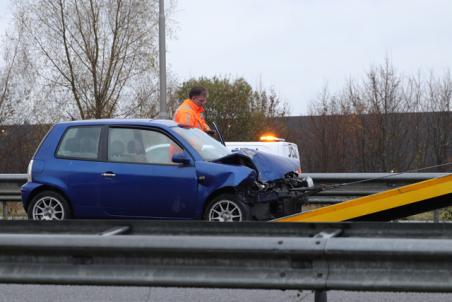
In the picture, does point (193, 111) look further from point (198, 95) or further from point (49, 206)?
point (49, 206)

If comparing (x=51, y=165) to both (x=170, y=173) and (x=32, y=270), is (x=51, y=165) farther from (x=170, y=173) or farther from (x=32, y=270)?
(x=32, y=270)

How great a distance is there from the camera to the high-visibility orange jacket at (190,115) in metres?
11.3

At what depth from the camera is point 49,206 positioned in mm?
10320

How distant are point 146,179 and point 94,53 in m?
24.7

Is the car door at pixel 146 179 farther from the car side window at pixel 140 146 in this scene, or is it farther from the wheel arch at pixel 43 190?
the wheel arch at pixel 43 190

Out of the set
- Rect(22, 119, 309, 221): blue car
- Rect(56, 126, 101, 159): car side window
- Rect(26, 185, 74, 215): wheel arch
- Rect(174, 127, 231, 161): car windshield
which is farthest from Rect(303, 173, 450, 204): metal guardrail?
Rect(26, 185, 74, 215): wheel arch

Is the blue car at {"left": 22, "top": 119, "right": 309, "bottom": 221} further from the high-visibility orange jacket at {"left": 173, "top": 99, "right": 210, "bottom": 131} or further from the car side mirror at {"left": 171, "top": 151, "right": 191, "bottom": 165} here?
the high-visibility orange jacket at {"left": 173, "top": 99, "right": 210, "bottom": 131}

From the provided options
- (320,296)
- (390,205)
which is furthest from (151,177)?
(320,296)

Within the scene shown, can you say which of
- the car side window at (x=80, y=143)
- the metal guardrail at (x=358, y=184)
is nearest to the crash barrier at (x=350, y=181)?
the metal guardrail at (x=358, y=184)

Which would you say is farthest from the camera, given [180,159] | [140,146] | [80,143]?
[80,143]

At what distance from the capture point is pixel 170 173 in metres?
9.93

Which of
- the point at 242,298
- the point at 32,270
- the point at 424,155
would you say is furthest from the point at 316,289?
the point at 424,155

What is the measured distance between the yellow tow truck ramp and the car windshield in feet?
8.81

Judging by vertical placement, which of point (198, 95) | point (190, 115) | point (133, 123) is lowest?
point (133, 123)
